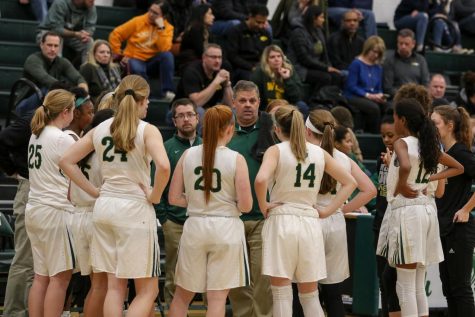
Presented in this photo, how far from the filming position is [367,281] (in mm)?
9617

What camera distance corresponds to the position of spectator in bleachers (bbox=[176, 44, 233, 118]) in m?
11.2

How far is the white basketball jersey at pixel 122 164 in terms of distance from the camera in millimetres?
7426

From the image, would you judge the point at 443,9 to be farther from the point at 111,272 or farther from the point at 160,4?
the point at 111,272

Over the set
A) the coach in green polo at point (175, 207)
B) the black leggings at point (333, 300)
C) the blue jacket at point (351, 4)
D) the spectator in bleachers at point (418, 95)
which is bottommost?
the black leggings at point (333, 300)

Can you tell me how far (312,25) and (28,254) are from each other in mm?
5885

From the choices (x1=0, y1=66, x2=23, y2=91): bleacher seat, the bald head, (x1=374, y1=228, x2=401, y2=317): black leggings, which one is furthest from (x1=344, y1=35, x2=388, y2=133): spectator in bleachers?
(x1=374, y1=228, x2=401, y2=317): black leggings

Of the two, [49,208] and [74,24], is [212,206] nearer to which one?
[49,208]

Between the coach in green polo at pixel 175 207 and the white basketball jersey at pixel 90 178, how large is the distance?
37.5 inches

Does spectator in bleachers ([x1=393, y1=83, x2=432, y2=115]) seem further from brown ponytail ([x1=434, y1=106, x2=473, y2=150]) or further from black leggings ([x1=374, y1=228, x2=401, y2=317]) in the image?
black leggings ([x1=374, y1=228, x2=401, y2=317])

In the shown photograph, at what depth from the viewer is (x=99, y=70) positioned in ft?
37.4

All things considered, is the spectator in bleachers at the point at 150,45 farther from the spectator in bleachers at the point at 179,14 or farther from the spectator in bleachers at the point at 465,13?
the spectator in bleachers at the point at 465,13

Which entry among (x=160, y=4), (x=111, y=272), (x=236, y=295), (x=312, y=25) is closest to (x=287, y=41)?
(x=312, y=25)

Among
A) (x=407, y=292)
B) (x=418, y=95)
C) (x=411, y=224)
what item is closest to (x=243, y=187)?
(x=411, y=224)

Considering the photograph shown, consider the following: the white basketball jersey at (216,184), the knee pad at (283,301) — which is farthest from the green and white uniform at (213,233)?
the knee pad at (283,301)
